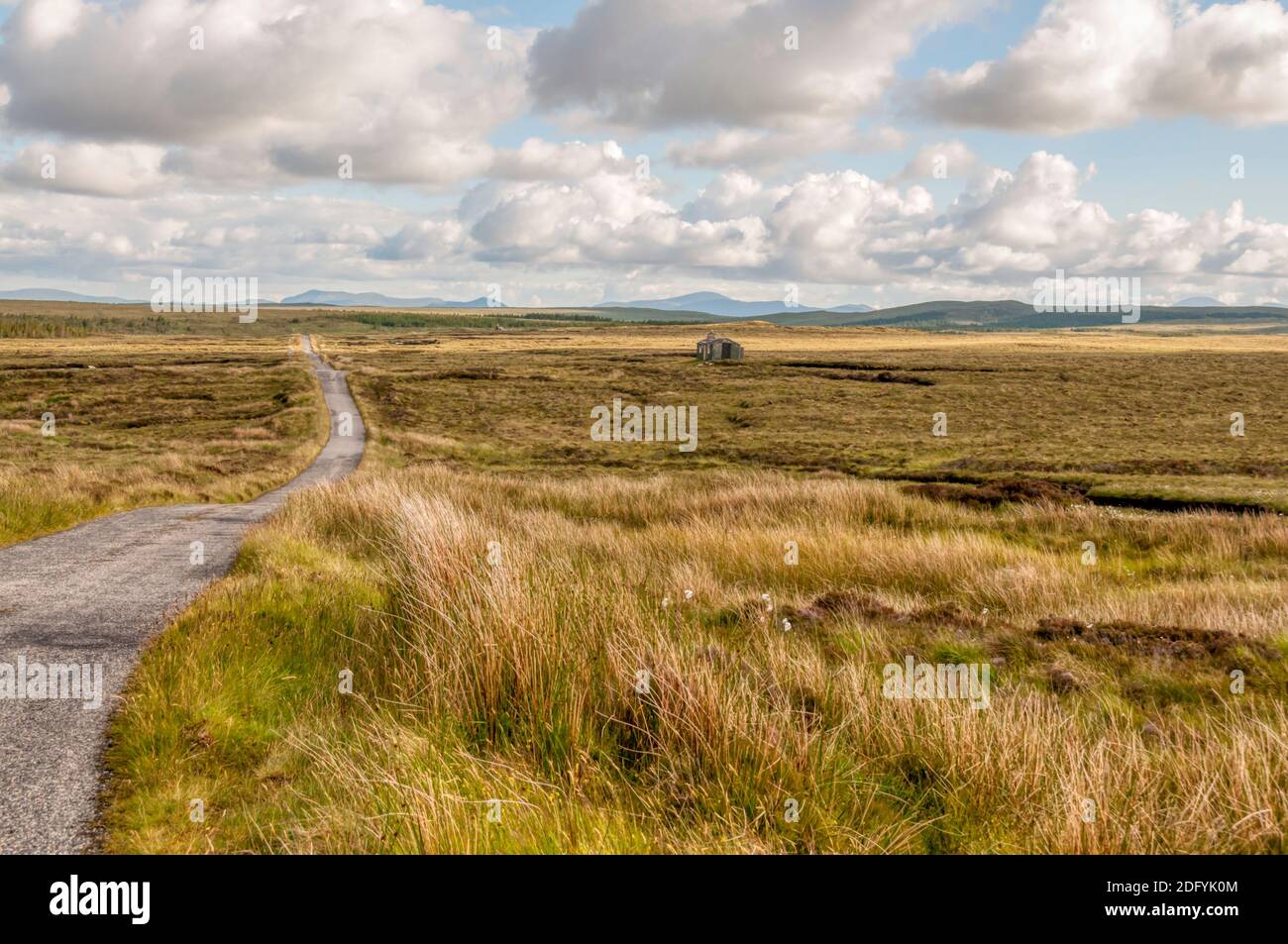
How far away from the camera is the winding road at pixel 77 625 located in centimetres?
411

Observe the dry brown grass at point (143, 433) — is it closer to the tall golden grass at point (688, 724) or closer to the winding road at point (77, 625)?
the winding road at point (77, 625)

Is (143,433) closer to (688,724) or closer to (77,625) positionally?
(77,625)

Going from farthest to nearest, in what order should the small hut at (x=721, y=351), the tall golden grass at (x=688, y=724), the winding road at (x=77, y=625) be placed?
the small hut at (x=721, y=351) → the winding road at (x=77, y=625) → the tall golden grass at (x=688, y=724)

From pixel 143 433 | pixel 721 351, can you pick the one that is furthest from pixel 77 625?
pixel 721 351

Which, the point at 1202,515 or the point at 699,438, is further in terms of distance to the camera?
the point at 699,438

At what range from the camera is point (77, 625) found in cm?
700

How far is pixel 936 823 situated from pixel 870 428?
138 feet

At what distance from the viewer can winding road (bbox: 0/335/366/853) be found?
13.5 ft

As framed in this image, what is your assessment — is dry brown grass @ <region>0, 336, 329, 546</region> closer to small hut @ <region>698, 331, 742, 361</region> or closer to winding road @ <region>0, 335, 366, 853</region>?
winding road @ <region>0, 335, 366, 853</region>

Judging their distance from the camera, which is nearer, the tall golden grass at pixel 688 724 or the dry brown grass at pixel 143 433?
the tall golden grass at pixel 688 724

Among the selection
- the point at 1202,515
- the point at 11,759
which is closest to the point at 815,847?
the point at 11,759

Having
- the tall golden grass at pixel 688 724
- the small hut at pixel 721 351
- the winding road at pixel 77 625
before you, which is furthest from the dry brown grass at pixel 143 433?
the small hut at pixel 721 351

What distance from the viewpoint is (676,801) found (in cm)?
427
